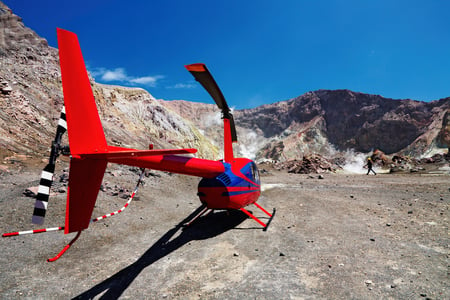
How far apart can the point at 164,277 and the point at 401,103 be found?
8999 centimetres

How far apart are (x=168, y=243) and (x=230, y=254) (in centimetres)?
231

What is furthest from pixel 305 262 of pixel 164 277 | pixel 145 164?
pixel 145 164

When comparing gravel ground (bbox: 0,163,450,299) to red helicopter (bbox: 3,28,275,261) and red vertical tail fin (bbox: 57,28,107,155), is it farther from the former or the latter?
red vertical tail fin (bbox: 57,28,107,155)

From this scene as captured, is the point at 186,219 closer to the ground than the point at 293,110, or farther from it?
closer to the ground

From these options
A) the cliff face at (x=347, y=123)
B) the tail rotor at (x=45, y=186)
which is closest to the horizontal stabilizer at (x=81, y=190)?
the tail rotor at (x=45, y=186)

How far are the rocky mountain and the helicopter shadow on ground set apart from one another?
11895 millimetres

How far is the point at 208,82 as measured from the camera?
305 inches

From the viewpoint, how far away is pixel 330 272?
5215 mm

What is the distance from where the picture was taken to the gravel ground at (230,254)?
4.63 meters

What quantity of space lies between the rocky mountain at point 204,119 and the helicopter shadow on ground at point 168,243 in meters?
11.9

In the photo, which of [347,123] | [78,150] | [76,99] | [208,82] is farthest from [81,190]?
[347,123]

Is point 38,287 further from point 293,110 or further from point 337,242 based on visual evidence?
point 293,110

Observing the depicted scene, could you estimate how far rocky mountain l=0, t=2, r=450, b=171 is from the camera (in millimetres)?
18859

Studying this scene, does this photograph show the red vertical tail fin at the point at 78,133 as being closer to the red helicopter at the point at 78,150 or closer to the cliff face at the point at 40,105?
the red helicopter at the point at 78,150
